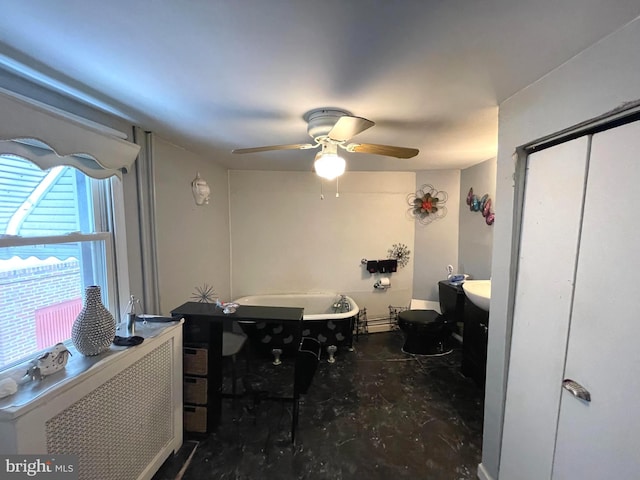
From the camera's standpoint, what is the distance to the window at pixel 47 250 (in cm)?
114

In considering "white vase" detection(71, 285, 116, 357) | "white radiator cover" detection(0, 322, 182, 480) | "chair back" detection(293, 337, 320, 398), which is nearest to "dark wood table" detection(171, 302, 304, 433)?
"white radiator cover" detection(0, 322, 182, 480)

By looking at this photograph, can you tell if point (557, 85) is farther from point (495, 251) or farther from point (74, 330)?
point (74, 330)

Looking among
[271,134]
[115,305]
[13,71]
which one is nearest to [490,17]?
[271,134]

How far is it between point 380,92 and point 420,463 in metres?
2.16

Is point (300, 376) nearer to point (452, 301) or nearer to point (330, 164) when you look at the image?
point (330, 164)

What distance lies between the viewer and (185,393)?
1848 mm

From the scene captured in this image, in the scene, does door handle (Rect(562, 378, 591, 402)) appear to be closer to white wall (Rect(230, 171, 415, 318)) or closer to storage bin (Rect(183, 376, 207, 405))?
storage bin (Rect(183, 376, 207, 405))

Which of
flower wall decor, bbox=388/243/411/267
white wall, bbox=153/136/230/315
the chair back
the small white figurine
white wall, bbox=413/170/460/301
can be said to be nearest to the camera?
the small white figurine

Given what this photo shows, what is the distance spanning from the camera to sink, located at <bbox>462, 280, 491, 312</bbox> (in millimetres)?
2131

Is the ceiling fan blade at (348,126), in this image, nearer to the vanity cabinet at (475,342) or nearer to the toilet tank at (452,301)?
the vanity cabinet at (475,342)

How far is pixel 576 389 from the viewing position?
1050 mm

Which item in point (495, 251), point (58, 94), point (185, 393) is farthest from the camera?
point (185, 393)

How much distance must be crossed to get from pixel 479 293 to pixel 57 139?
2.84 meters

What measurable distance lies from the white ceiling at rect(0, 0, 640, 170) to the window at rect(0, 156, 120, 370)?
448mm
